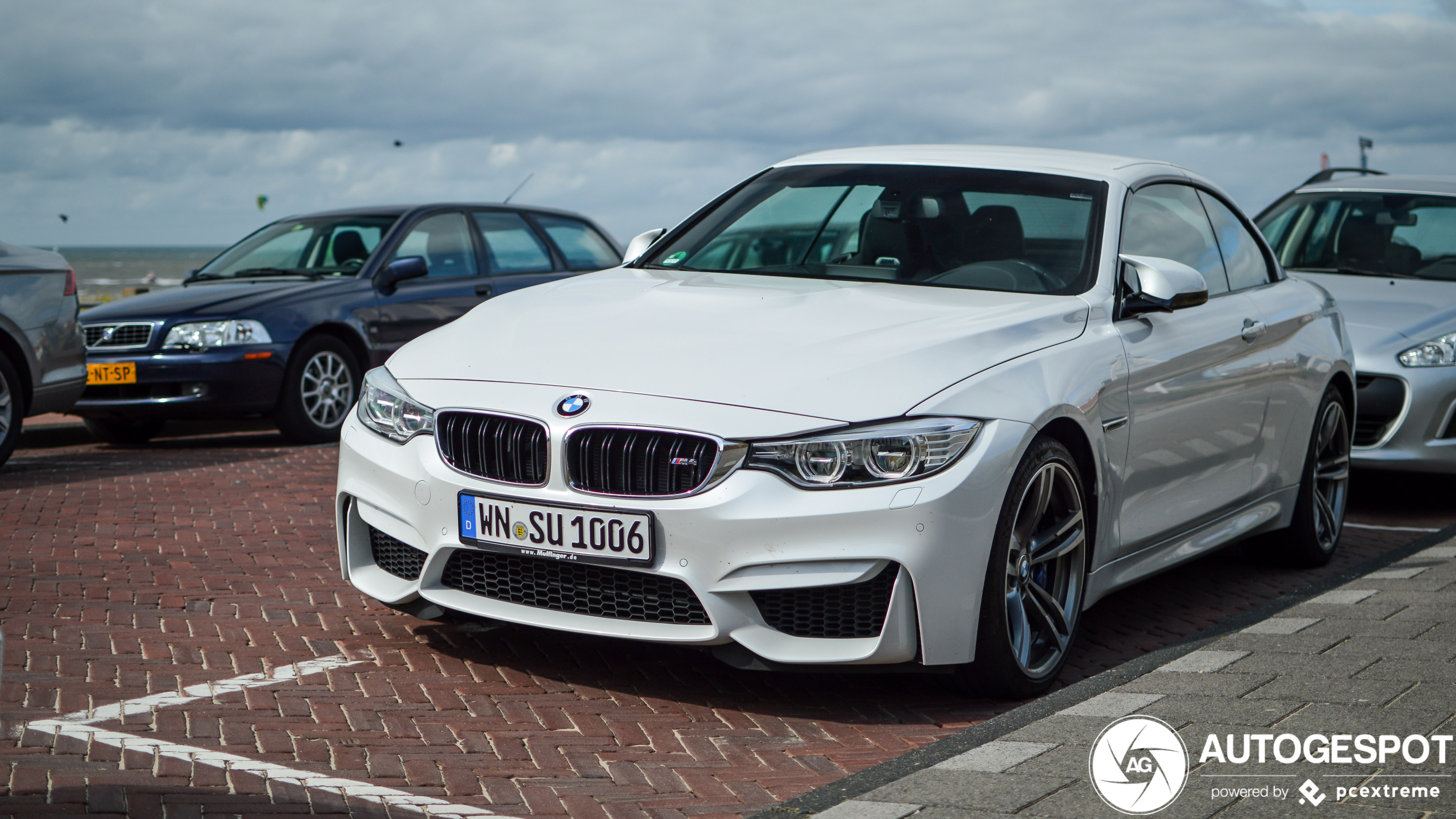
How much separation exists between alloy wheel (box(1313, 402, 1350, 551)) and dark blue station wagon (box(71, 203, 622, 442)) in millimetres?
6157

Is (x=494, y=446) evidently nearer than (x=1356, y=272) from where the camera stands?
Yes

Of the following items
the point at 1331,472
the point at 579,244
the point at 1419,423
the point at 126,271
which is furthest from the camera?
the point at 126,271

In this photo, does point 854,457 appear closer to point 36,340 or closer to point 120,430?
point 36,340

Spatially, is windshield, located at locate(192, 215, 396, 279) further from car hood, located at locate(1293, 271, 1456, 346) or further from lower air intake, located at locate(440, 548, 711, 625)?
lower air intake, located at locate(440, 548, 711, 625)

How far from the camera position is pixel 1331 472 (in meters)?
6.47

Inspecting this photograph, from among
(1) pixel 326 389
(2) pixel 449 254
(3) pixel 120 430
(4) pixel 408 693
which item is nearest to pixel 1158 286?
(4) pixel 408 693

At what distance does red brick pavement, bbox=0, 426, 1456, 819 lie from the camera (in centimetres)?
342

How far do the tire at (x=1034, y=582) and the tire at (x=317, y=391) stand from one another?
20.9 feet

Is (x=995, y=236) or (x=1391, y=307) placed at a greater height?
(x=995, y=236)

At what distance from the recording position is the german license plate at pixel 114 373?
9477mm

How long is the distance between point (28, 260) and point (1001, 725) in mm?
6751

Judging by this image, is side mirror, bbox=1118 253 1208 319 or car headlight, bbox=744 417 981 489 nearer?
car headlight, bbox=744 417 981 489

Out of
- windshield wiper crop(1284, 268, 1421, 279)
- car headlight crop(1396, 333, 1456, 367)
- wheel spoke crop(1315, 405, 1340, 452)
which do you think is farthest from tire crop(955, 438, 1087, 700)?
windshield wiper crop(1284, 268, 1421, 279)

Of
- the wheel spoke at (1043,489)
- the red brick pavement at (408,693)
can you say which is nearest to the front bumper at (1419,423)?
the red brick pavement at (408,693)
